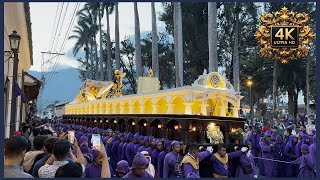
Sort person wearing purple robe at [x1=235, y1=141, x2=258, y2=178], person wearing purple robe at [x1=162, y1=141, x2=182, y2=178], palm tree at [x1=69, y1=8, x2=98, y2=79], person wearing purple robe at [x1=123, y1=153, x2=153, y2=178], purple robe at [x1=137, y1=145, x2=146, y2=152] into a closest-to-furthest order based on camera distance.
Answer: person wearing purple robe at [x1=123, y1=153, x2=153, y2=178]
person wearing purple robe at [x1=162, y1=141, x2=182, y2=178]
person wearing purple robe at [x1=235, y1=141, x2=258, y2=178]
purple robe at [x1=137, y1=145, x2=146, y2=152]
palm tree at [x1=69, y1=8, x2=98, y2=79]

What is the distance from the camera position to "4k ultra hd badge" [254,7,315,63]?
31.0 ft

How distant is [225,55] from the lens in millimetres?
40969

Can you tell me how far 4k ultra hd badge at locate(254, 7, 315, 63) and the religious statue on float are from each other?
115 inches

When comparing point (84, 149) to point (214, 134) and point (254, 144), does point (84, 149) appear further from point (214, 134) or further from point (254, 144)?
point (254, 144)

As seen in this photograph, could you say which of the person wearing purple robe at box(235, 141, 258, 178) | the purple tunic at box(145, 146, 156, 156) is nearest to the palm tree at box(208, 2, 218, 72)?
the person wearing purple robe at box(235, 141, 258, 178)

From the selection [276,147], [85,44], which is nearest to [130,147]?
[276,147]

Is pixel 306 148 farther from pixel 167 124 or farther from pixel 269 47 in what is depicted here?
pixel 167 124

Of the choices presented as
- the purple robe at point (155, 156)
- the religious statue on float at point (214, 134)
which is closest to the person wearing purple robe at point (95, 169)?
the purple robe at point (155, 156)

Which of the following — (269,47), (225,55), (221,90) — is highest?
(225,55)

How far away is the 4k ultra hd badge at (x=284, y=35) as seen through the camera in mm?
9445

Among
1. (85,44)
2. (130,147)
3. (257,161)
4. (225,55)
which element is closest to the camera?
(130,147)

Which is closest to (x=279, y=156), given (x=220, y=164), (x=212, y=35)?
(x=220, y=164)

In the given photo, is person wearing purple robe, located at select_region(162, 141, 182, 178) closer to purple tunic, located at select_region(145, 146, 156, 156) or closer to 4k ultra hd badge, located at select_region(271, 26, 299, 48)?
purple tunic, located at select_region(145, 146, 156, 156)

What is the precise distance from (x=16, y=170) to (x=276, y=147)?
1195 centimetres
